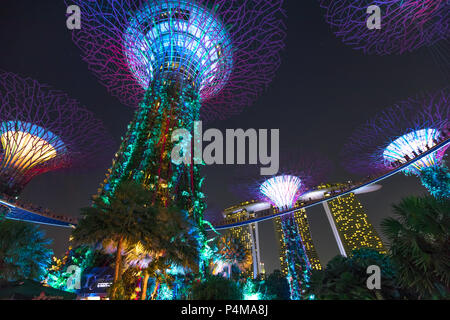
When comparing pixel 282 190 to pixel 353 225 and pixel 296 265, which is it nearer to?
pixel 296 265

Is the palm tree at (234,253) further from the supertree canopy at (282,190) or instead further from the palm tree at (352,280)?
the palm tree at (352,280)

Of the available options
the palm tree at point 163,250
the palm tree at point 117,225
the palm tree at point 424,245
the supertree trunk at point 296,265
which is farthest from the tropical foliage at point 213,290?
the supertree trunk at point 296,265

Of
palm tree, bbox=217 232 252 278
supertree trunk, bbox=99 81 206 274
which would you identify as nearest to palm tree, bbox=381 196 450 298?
supertree trunk, bbox=99 81 206 274

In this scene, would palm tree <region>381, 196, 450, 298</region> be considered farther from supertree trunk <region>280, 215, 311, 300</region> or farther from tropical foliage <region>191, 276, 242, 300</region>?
supertree trunk <region>280, 215, 311, 300</region>

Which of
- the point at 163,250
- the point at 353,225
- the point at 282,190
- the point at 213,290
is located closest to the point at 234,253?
the point at 282,190
